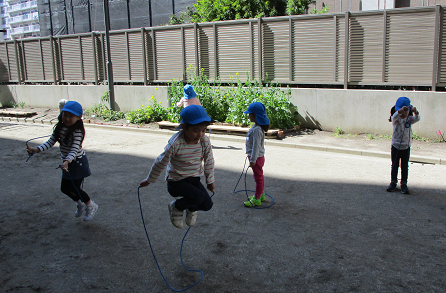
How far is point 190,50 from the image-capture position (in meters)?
15.6

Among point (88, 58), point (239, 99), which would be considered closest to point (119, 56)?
point (88, 58)

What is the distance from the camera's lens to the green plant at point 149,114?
Result: 15445 millimetres

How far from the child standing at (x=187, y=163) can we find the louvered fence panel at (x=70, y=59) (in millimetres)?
16300

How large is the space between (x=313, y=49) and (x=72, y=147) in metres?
9.45

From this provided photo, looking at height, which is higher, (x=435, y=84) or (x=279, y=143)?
(x=435, y=84)

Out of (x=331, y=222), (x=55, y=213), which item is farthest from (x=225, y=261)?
(x=55, y=213)

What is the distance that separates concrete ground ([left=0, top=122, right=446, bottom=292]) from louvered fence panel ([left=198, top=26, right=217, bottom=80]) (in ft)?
23.5

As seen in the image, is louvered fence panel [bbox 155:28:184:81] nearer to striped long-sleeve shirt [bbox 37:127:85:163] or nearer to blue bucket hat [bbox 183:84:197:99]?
blue bucket hat [bbox 183:84:197:99]

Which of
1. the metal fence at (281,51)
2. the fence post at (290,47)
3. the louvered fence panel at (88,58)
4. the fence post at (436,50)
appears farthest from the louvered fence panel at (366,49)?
the louvered fence panel at (88,58)

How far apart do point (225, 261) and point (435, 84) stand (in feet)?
29.9

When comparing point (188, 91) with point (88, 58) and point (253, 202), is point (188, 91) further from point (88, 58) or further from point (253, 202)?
point (88, 58)

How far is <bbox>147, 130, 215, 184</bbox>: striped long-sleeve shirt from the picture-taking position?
425cm

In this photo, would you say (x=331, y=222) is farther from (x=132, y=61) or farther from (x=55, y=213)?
(x=132, y=61)

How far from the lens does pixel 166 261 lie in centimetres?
450
